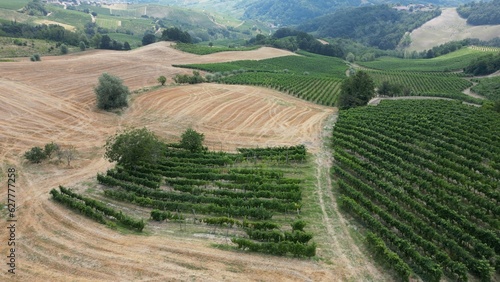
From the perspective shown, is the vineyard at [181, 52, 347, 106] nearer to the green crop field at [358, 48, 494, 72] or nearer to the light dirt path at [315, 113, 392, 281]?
the green crop field at [358, 48, 494, 72]

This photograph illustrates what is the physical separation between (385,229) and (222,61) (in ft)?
363

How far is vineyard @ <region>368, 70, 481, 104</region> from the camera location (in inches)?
3634

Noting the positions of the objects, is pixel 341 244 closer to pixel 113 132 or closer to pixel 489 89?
pixel 113 132

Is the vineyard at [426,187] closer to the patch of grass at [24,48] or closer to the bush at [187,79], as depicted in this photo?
the bush at [187,79]

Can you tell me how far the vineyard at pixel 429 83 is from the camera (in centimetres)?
9231

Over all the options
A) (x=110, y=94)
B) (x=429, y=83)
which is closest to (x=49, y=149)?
(x=110, y=94)

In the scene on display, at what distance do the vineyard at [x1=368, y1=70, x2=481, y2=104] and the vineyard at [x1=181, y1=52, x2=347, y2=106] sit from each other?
17.1 metres

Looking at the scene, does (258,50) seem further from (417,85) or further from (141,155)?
(141,155)

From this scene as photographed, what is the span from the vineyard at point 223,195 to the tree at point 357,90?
34.5 m

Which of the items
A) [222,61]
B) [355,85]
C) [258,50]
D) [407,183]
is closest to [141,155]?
[407,183]

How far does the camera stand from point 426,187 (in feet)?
124

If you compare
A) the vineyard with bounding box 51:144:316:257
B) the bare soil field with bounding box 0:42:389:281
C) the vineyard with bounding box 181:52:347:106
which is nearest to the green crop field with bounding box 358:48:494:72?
the vineyard with bounding box 181:52:347:106

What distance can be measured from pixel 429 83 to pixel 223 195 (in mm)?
100514

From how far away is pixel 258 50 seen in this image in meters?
162
